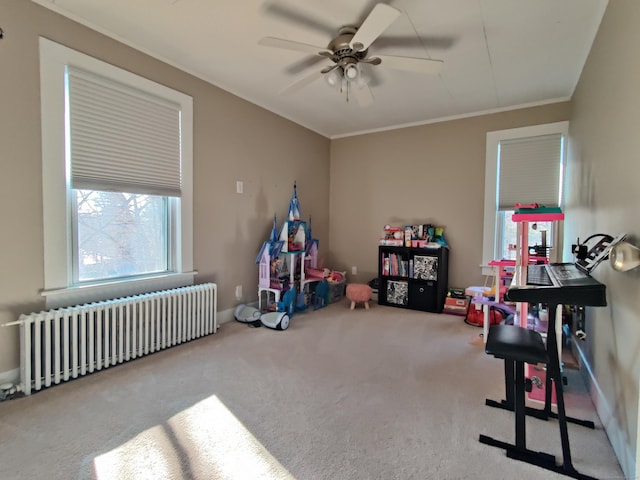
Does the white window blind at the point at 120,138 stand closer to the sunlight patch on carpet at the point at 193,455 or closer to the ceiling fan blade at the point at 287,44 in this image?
the ceiling fan blade at the point at 287,44

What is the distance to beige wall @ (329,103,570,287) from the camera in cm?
403

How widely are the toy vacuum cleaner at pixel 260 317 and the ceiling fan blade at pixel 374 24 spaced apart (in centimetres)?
254

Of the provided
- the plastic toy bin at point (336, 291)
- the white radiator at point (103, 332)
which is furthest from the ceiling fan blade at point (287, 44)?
the plastic toy bin at point (336, 291)

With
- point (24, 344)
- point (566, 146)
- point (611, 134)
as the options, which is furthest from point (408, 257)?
point (24, 344)

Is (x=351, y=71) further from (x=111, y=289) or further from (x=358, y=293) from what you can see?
(x=358, y=293)

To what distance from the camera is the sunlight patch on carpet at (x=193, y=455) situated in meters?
1.42

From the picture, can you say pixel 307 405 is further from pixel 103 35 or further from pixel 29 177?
pixel 103 35

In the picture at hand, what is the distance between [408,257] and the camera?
4246mm

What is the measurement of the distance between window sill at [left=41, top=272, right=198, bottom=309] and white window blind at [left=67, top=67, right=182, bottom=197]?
29.8 inches

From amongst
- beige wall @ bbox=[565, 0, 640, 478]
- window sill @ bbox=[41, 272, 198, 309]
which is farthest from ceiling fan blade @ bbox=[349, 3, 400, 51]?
window sill @ bbox=[41, 272, 198, 309]

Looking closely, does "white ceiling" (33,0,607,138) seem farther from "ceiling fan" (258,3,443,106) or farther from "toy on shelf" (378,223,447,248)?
"toy on shelf" (378,223,447,248)

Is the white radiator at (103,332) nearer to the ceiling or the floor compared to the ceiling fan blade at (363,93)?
nearer to the floor

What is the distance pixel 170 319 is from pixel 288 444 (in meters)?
1.68

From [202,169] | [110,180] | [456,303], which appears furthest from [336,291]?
[110,180]
